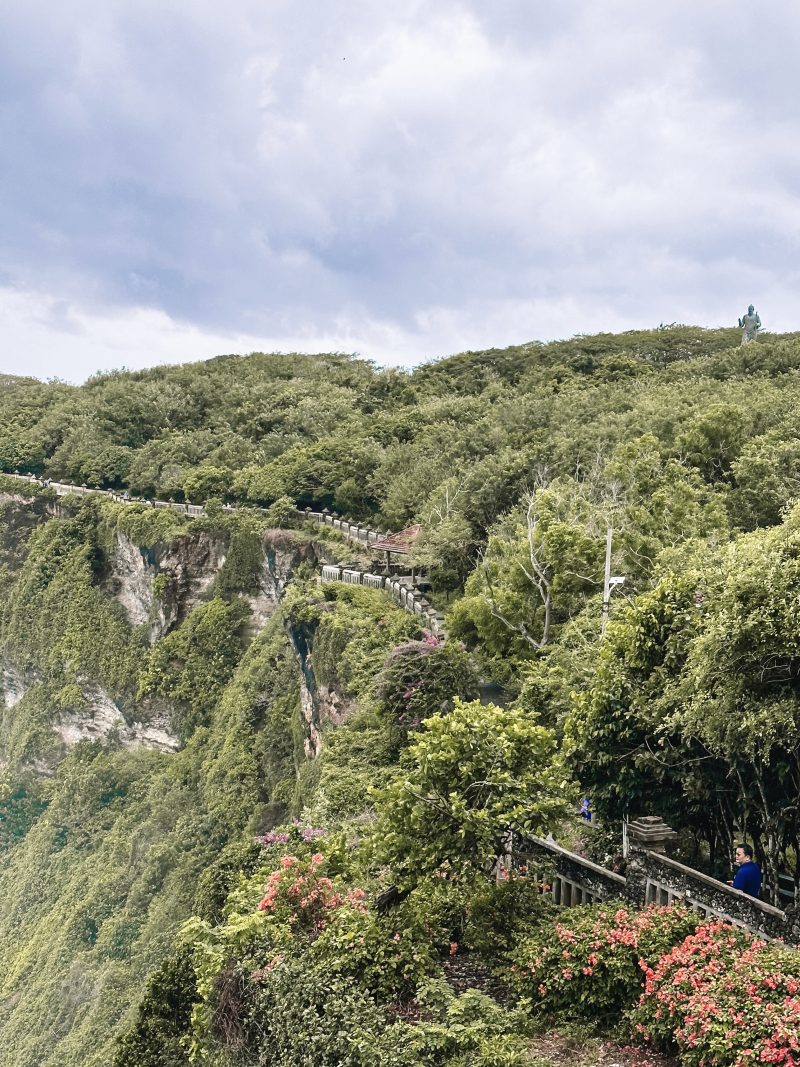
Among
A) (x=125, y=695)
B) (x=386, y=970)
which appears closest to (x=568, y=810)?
(x=386, y=970)

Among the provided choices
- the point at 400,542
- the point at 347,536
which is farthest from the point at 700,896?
the point at 347,536

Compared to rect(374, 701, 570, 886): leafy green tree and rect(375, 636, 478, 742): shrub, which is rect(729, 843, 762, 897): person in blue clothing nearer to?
rect(374, 701, 570, 886): leafy green tree

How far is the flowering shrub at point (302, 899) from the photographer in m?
11.8

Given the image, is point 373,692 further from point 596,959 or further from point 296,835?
point 596,959

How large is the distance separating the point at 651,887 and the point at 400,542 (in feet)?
90.3

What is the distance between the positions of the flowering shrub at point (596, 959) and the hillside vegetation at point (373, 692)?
1.9 inches

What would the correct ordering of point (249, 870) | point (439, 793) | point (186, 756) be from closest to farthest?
point (439, 793), point (249, 870), point (186, 756)

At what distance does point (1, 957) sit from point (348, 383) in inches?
2077

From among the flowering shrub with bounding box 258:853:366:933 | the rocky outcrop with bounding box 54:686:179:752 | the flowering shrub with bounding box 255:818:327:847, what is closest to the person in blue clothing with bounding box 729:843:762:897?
the flowering shrub with bounding box 258:853:366:933

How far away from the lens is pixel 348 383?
81062 mm

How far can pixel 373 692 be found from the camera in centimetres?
2198

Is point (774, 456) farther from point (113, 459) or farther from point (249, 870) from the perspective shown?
point (113, 459)

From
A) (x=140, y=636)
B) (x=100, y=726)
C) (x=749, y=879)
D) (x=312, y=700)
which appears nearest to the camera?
(x=749, y=879)

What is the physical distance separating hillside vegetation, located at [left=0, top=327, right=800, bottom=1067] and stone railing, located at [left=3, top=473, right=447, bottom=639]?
3.79ft
